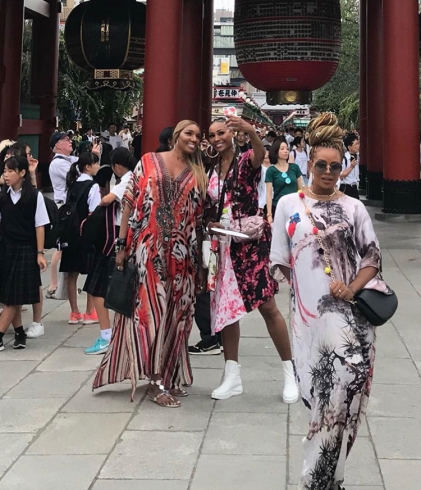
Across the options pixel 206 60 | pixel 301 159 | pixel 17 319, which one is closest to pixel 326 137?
pixel 17 319

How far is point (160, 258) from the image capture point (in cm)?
476

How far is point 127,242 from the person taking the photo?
4.82 metres

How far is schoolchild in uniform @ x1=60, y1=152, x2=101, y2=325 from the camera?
→ 6.74m

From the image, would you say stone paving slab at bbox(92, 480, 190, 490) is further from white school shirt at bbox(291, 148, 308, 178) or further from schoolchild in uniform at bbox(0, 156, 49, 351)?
white school shirt at bbox(291, 148, 308, 178)

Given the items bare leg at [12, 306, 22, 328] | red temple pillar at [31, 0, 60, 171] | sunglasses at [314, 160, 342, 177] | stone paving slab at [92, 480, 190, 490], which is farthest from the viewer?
red temple pillar at [31, 0, 60, 171]

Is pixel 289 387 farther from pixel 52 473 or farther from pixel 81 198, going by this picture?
pixel 81 198

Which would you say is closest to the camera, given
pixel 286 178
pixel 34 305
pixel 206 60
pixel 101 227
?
pixel 101 227

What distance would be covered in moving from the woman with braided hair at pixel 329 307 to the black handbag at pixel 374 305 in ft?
0.10

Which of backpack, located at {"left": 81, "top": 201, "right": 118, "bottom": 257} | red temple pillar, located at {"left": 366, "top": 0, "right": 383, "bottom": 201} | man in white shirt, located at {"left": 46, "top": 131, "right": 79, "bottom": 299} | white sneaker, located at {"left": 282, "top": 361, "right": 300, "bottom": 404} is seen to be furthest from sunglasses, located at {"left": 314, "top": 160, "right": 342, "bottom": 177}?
red temple pillar, located at {"left": 366, "top": 0, "right": 383, "bottom": 201}

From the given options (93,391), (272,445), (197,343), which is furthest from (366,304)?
(197,343)

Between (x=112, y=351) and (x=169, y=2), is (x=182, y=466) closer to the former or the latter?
(x=112, y=351)

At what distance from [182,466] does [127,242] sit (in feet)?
4.87

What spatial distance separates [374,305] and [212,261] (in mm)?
1888

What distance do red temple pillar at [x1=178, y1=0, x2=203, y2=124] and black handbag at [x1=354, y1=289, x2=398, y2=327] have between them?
42.8 feet
